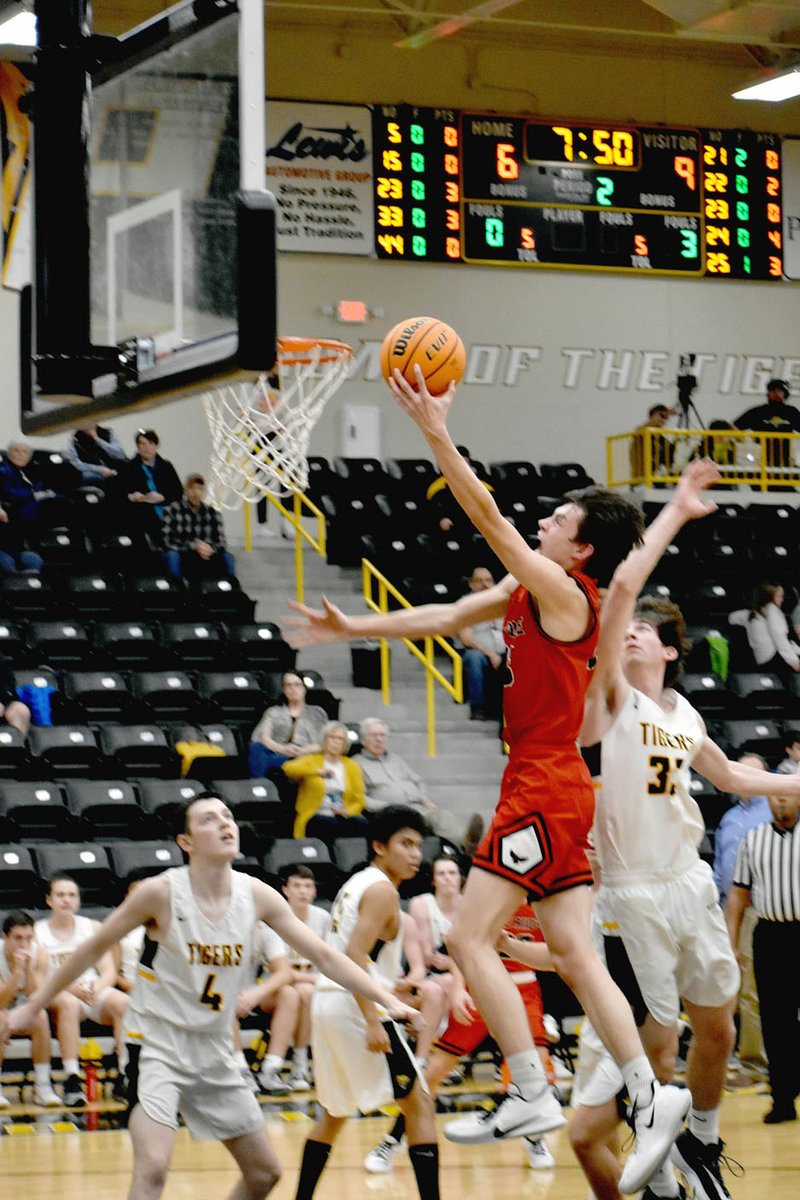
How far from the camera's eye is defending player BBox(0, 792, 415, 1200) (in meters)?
6.20


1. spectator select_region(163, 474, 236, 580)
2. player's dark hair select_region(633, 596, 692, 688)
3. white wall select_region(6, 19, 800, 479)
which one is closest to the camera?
player's dark hair select_region(633, 596, 692, 688)

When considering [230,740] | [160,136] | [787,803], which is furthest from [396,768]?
[160,136]

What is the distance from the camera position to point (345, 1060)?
7.70 m

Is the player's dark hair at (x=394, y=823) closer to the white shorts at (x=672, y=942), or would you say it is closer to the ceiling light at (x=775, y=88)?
the white shorts at (x=672, y=942)

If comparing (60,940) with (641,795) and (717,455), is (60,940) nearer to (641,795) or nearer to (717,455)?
(641,795)

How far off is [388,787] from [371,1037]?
7.25 metres

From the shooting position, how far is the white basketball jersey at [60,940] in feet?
37.2

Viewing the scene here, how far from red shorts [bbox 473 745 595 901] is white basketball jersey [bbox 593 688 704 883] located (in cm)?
49

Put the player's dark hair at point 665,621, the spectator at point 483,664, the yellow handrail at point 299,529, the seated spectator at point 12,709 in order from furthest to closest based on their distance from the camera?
1. the yellow handrail at point 299,529
2. the spectator at point 483,664
3. the seated spectator at point 12,709
4. the player's dark hair at point 665,621

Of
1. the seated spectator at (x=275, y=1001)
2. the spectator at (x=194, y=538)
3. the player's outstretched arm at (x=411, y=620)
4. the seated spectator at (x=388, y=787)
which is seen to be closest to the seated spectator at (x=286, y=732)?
the seated spectator at (x=388, y=787)

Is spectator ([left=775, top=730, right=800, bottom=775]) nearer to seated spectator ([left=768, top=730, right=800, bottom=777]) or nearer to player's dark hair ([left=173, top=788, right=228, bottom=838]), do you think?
seated spectator ([left=768, top=730, right=800, bottom=777])

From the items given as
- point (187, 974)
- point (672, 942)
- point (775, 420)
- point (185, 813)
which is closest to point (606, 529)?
point (672, 942)

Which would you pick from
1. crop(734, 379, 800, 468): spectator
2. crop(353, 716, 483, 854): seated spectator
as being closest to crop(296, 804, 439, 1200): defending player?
crop(353, 716, 483, 854): seated spectator

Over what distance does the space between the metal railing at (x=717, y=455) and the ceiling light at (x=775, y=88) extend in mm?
3452
